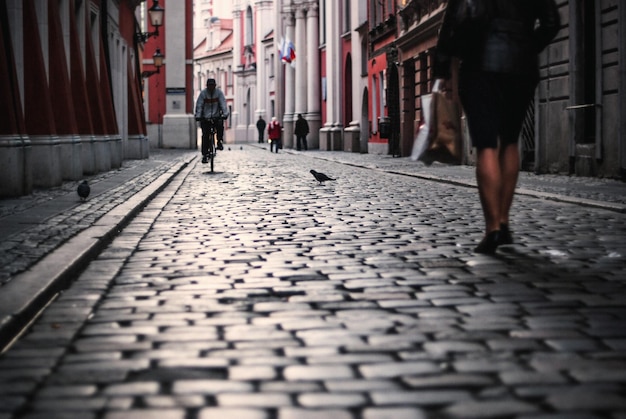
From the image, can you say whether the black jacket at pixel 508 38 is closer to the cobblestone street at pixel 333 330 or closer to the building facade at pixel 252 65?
the cobblestone street at pixel 333 330

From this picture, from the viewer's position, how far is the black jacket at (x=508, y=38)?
24.6 feet

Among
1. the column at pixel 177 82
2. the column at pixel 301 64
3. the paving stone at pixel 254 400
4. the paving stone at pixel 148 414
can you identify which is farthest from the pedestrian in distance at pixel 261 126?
the paving stone at pixel 148 414

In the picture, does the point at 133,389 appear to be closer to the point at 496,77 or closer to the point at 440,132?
the point at 496,77

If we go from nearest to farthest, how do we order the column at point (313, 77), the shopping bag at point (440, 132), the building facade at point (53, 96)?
the shopping bag at point (440, 132) < the building facade at point (53, 96) < the column at point (313, 77)

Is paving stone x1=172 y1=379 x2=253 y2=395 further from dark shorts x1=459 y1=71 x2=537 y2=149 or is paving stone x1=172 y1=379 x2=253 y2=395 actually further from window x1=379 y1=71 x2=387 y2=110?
window x1=379 y1=71 x2=387 y2=110

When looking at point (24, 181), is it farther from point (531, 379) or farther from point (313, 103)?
point (313, 103)

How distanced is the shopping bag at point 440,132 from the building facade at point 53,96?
6.78 meters

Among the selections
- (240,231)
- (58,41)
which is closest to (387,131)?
(58,41)

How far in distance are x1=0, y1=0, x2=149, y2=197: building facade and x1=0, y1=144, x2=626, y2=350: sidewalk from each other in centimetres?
46

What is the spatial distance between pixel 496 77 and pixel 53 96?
447 inches

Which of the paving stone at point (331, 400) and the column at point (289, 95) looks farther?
the column at point (289, 95)

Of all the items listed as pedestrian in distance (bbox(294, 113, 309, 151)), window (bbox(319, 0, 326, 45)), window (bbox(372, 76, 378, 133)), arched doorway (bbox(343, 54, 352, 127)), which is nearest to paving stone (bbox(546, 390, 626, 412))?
window (bbox(372, 76, 378, 133))

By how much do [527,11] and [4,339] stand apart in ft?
14.7

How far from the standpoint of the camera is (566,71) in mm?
20094
